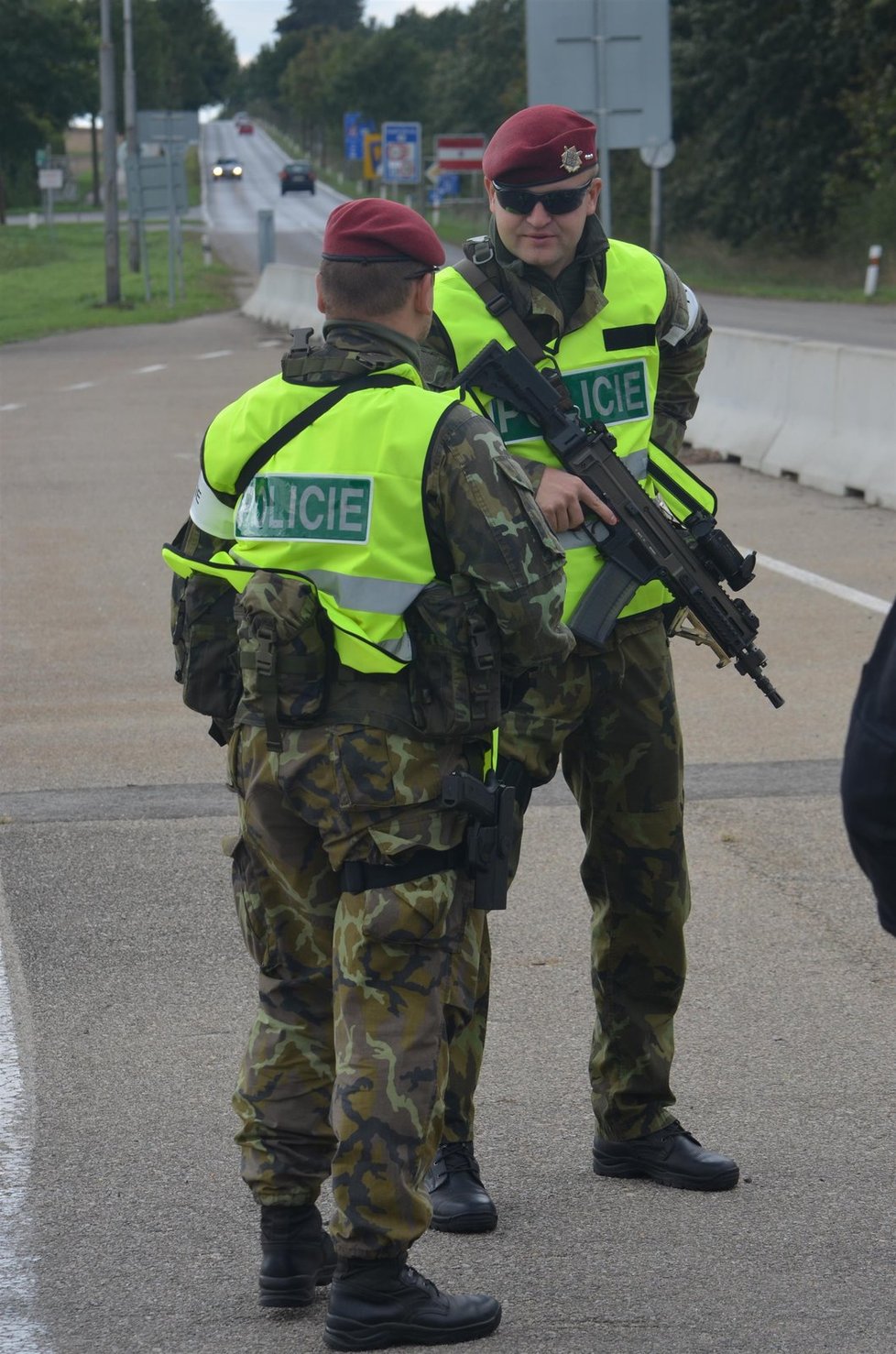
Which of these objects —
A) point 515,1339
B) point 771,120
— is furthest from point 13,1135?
point 771,120

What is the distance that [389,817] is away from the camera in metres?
3.11

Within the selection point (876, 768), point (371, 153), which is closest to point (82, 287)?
point (876, 768)

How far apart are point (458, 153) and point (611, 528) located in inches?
2189

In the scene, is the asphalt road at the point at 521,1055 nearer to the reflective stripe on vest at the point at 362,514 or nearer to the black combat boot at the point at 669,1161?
the black combat boot at the point at 669,1161

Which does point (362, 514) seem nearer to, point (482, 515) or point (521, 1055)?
point (482, 515)

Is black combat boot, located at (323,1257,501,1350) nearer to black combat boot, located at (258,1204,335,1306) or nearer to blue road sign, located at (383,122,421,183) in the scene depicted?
black combat boot, located at (258,1204,335,1306)

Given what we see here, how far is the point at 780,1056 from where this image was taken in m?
4.41

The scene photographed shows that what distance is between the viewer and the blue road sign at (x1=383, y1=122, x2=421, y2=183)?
63.0 m

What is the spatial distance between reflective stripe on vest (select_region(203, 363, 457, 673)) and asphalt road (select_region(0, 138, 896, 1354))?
119 cm

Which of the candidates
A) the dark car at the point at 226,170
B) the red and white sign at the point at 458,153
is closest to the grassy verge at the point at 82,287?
the red and white sign at the point at 458,153

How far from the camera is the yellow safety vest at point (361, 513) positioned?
3.08 meters

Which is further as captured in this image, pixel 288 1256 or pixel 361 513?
pixel 288 1256

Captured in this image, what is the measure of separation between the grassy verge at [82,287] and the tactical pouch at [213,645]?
28.1 m

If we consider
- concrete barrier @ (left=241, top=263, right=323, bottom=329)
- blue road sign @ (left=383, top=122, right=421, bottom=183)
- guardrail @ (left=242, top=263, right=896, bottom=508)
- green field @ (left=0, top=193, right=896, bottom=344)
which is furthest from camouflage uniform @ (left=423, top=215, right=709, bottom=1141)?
blue road sign @ (left=383, top=122, right=421, bottom=183)
